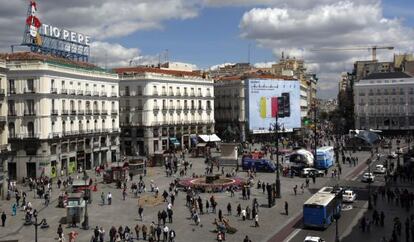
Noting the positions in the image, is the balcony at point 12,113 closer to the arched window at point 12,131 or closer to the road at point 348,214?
the arched window at point 12,131

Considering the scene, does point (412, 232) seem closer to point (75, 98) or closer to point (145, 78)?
point (75, 98)

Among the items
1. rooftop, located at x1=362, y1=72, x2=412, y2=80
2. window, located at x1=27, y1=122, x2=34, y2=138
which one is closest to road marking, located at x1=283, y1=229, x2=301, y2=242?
window, located at x1=27, y1=122, x2=34, y2=138

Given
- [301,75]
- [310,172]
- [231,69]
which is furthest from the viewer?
[301,75]

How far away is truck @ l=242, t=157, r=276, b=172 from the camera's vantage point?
62.2 m

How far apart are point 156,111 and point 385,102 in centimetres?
5767

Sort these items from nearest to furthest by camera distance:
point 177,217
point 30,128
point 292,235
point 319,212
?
1. point 292,235
2. point 319,212
3. point 177,217
4. point 30,128

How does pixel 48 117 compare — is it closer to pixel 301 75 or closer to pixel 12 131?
pixel 12 131

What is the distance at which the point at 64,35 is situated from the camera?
71.8 m

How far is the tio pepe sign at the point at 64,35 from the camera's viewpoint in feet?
221

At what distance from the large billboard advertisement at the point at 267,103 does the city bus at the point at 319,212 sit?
2588 inches

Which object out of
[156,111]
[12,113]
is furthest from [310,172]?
[156,111]

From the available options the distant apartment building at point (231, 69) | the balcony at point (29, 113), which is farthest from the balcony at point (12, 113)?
the distant apartment building at point (231, 69)

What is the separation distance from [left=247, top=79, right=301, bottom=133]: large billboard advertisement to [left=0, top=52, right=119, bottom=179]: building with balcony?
4100cm

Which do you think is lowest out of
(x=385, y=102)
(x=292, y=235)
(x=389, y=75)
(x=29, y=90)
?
(x=292, y=235)
